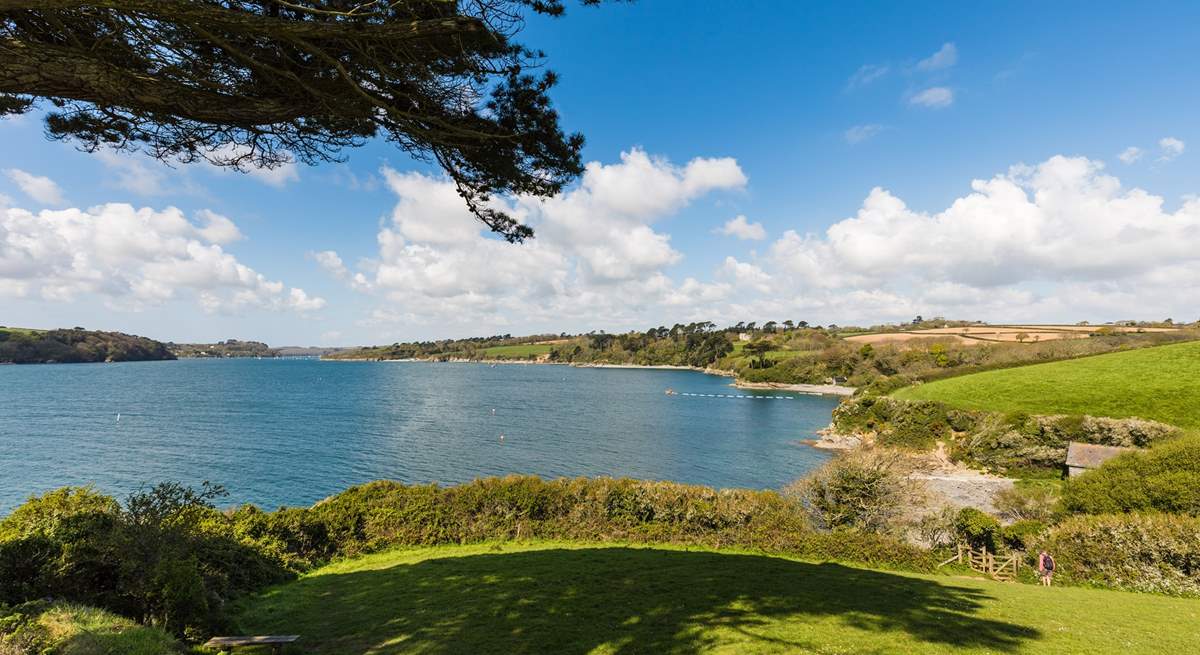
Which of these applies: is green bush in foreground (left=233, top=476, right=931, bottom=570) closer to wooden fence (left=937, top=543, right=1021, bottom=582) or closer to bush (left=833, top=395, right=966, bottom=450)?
wooden fence (left=937, top=543, right=1021, bottom=582)

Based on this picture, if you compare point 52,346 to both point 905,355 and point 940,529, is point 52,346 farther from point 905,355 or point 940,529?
point 905,355

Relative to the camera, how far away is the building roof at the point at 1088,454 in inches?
1273

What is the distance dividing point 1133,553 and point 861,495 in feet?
25.9

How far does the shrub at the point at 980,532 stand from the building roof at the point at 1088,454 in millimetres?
22187

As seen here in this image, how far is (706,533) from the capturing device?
63.1 ft

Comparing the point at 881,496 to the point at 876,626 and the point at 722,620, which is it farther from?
the point at 722,620

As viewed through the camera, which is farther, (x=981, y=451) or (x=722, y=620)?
(x=981, y=451)

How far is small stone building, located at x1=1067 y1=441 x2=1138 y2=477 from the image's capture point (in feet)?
106

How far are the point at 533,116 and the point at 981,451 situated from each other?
52.0 meters

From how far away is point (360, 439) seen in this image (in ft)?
168

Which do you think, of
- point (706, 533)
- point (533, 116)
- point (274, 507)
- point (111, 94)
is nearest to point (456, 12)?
point (533, 116)

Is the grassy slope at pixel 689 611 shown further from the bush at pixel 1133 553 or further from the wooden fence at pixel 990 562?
the wooden fence at pixel 990 562

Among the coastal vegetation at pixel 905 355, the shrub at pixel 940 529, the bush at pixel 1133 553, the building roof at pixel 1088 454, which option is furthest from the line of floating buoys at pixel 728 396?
the bush at pixel 1133 553

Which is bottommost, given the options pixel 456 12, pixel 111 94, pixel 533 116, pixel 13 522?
pixel 13 522
